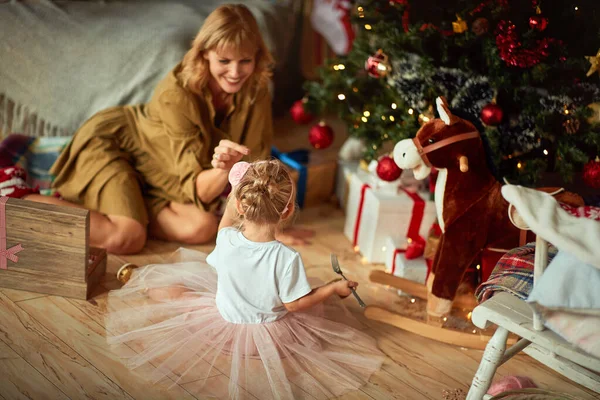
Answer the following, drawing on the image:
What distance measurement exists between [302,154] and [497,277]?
54.8 inches

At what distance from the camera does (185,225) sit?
2.43 m

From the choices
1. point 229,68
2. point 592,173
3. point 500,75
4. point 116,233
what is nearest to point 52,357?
point 116,233

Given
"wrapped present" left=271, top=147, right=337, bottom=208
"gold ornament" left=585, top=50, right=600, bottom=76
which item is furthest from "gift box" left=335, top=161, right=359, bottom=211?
"gold ornament" left=585, top=50, right=600, bottom=76

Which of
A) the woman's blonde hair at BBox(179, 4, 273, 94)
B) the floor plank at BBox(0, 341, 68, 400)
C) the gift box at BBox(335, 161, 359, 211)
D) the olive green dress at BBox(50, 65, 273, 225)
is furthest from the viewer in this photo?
the gift box at BBox(335, 161, 359, 211)

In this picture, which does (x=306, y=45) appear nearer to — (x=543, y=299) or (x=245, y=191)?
(x=245, y=191)

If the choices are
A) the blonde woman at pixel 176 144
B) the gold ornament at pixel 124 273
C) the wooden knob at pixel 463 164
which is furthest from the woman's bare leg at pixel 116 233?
the wooden knob at pixel 463 164

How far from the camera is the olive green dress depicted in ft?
7.71

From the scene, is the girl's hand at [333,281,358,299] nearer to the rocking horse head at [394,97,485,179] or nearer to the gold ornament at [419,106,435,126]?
the rocking horse head at [394,97,485,179]

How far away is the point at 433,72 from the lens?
2.27 metres

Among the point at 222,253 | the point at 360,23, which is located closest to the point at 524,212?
the point at 222,253

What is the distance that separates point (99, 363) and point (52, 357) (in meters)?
0.12

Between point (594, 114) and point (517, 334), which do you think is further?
point (594, 114)

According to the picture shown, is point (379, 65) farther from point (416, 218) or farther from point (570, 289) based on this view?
point (570, 289)

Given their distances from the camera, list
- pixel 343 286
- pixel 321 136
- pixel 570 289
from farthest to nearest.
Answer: pixel 321 136, pixel 343 286, pixel 570 289
